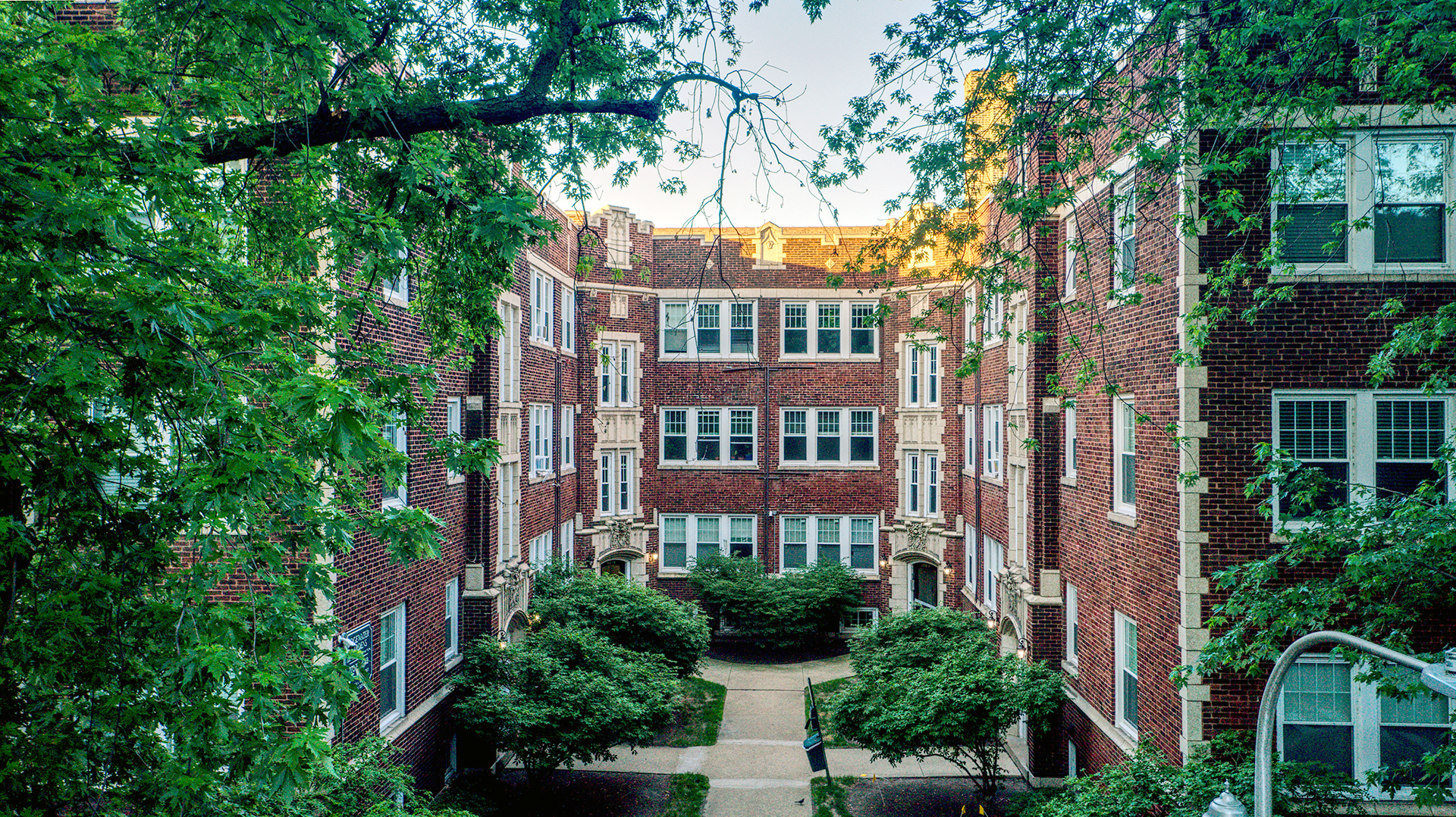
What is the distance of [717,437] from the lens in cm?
2520

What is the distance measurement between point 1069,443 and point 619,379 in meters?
13.5

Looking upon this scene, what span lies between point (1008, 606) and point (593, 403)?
12217 mm

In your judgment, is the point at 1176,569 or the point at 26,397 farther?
the point at 1176,569

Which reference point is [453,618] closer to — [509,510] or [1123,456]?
[509,510]

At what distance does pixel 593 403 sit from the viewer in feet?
76.7

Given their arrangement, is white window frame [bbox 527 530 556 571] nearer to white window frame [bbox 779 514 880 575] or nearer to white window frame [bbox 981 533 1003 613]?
white window frame [bbox 779 514 880 575]

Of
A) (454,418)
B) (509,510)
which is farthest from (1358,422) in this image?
(509,510)

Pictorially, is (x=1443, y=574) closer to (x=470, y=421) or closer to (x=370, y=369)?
(x=370, y=369)

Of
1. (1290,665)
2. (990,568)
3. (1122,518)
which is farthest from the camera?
(990,568)

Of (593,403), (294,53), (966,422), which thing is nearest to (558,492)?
(593,403)

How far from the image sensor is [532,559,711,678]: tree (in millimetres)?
16875

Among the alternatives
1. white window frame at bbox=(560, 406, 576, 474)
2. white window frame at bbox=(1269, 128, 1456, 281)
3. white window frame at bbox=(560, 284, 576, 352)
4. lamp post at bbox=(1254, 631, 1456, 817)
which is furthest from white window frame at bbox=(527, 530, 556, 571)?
lamp post at bbox=(1254, 631, 1456, 817)

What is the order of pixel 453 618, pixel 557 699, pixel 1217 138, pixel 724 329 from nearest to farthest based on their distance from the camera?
pixel 1217 138 < pixel 557 699 < pixel 453 618 < pixel 724 329

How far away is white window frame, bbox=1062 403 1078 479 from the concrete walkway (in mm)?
5734
